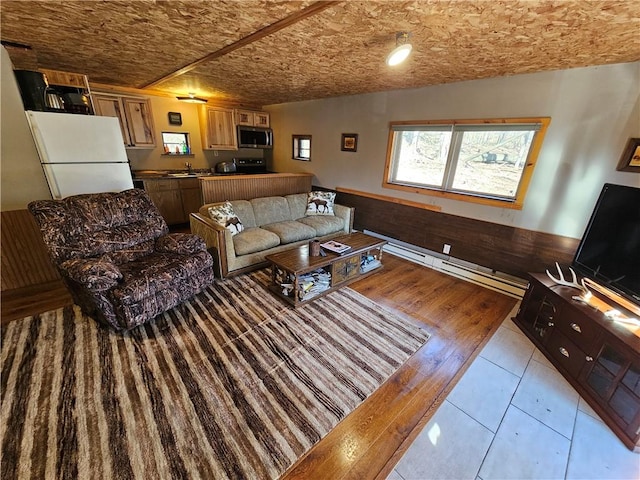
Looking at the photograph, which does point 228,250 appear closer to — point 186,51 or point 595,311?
point 186,51

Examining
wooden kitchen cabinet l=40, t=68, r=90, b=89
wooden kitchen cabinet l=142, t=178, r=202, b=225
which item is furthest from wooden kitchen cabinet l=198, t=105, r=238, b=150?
wooden kitchen cabinet l=40, t=68, r=90, b=89

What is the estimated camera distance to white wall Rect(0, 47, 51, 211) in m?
2.31

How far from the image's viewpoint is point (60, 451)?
1.32 meters

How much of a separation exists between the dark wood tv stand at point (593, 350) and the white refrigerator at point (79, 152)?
4.55 meters

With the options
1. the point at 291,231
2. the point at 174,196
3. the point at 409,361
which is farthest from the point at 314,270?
the point at 174,196

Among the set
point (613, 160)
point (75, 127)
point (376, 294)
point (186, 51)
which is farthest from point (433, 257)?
point (75, 127)

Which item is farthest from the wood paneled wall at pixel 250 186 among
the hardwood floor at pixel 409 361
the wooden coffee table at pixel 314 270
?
the hardwood floor at pixel 409 361

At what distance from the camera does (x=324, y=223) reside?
12.2 feet

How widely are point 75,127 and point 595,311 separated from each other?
4853mm

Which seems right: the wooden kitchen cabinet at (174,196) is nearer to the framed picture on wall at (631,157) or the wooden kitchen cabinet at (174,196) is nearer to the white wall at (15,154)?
the white wall at (15,154)

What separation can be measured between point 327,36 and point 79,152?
9.23 feet

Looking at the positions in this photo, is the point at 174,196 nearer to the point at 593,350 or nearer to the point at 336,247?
the point at 336,247

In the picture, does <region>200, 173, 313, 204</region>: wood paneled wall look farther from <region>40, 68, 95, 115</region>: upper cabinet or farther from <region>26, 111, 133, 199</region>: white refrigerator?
<region>40, 68, 95, 115</region>: upper cabinet

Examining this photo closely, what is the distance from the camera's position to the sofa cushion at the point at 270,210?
3592mm
